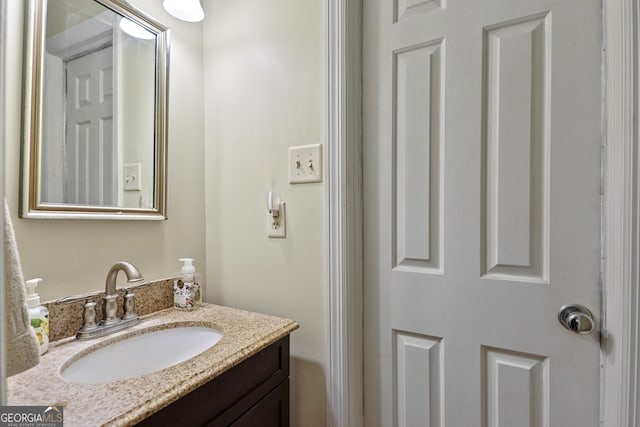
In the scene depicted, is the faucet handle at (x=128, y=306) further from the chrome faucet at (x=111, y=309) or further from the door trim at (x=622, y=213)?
the door trim at (x=622, y=213)

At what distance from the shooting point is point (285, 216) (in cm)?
109

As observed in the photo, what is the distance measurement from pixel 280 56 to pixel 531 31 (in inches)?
30.3

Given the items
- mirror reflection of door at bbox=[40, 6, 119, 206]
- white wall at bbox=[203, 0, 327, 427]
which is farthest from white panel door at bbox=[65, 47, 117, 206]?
white wall at bbox=[203, 0, 327, 427]

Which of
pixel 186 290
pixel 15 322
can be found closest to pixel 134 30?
pixel 186 290

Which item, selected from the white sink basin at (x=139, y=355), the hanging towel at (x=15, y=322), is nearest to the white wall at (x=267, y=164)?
the white sink basin at (x=139, y=355)

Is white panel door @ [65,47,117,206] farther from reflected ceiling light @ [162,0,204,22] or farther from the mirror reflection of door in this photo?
reflected ceiling light @ [162,0,204,22]

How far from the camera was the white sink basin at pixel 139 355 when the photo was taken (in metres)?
0.75

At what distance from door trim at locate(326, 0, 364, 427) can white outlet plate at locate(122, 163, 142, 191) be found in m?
0.65

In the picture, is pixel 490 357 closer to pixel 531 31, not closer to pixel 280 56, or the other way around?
pixel 531 31

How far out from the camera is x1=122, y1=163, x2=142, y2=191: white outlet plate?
3.27ft

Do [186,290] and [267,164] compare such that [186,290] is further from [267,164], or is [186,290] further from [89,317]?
[267,164]

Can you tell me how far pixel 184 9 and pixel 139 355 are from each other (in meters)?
1.14

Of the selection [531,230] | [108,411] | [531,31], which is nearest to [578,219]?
[531,230]

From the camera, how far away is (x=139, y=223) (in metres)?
1.04
